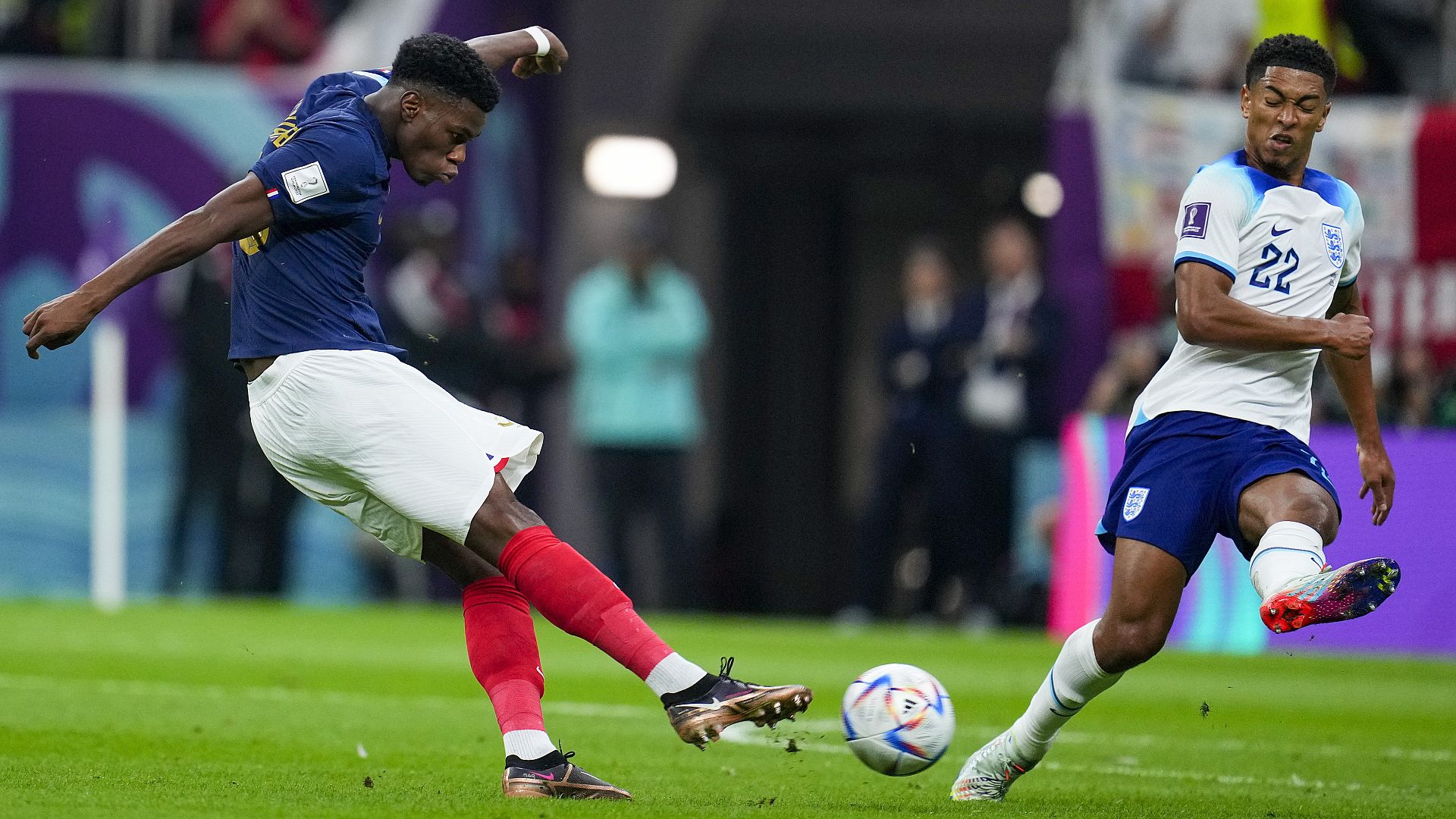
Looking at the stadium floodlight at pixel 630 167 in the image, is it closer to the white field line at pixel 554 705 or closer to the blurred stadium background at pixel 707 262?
the blurred stadium background at pixel 707 262

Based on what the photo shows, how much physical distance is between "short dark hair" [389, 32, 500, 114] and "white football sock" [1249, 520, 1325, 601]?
228cm

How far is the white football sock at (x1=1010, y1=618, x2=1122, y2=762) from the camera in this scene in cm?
532

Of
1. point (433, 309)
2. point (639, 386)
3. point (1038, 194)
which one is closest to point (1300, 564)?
point (639, 386)

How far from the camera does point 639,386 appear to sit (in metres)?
13.6

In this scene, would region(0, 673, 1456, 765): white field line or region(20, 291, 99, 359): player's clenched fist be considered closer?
region(20, 291, 99, 359): player's clenched fist

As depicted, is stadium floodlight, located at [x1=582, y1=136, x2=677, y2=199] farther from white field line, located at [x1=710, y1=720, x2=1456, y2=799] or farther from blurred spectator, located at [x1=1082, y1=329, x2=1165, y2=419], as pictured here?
white field line, located at [x1=710, y1=720, x2=1456, y2=799]

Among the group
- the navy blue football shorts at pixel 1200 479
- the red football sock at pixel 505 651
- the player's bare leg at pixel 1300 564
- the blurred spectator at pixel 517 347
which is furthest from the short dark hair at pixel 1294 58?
the blurred spectator at pixel 517 347

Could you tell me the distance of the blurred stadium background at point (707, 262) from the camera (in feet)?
41.7

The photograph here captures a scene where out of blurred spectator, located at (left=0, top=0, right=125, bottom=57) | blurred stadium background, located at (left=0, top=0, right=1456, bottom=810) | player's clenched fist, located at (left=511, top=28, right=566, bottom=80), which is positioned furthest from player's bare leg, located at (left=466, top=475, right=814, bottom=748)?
blurred spectator, located at (left=0, top=0, right=125, bottom=57)

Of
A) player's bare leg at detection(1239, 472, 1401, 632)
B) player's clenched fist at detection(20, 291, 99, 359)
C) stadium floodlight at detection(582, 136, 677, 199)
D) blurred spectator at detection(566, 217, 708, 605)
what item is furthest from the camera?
stadium floodlight at detection(582, 136, 677, 199)

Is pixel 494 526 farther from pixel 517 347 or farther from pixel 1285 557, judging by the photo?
pixel 517 347

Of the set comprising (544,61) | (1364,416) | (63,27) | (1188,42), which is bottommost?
(1364,416)

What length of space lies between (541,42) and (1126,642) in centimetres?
252

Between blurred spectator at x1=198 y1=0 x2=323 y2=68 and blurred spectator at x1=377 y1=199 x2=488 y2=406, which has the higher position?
blurred spectator at x1=198 y1=0 x2=323 y2=68
